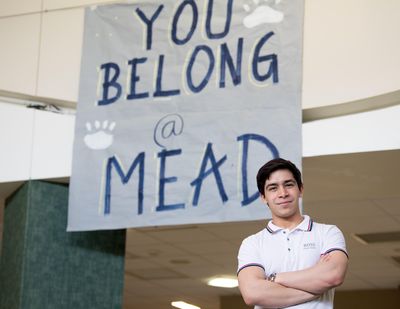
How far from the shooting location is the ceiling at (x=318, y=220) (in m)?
4.21

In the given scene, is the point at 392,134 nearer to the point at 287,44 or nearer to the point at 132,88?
the point at 287,44

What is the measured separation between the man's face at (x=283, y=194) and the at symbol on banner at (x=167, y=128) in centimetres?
182

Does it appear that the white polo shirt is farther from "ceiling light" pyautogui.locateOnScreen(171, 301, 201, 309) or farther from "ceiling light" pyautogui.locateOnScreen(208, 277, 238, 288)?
"ceiling light" pyautogui.locateOnScreen(171, 301, 201, 309)

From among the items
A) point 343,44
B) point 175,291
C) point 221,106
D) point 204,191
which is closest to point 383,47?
point 343,44

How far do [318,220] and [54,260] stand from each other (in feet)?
Answer: 7.29

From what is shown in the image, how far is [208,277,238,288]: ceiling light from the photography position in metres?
8.13

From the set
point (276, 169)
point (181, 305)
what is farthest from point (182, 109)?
point (181, 305)

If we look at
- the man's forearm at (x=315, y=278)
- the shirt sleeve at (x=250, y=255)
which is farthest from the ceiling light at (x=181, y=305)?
the man's forearm at (x=315, y=278)

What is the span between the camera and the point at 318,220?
19.6ft

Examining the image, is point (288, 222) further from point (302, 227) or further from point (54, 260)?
point (54, 260)

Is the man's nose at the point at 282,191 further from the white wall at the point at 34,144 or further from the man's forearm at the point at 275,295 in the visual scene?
the white wall at the point at 34,144

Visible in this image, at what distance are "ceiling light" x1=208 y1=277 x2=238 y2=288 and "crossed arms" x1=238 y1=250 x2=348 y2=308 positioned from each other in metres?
5.87

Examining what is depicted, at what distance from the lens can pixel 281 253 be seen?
7.59 feet

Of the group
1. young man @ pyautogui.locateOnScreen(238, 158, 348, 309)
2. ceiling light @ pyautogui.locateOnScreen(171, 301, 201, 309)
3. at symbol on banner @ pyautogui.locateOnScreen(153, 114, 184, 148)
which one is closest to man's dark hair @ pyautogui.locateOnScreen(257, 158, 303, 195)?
young man @ pyautogui.locateOnScreen(238, 158, 348, 309)
